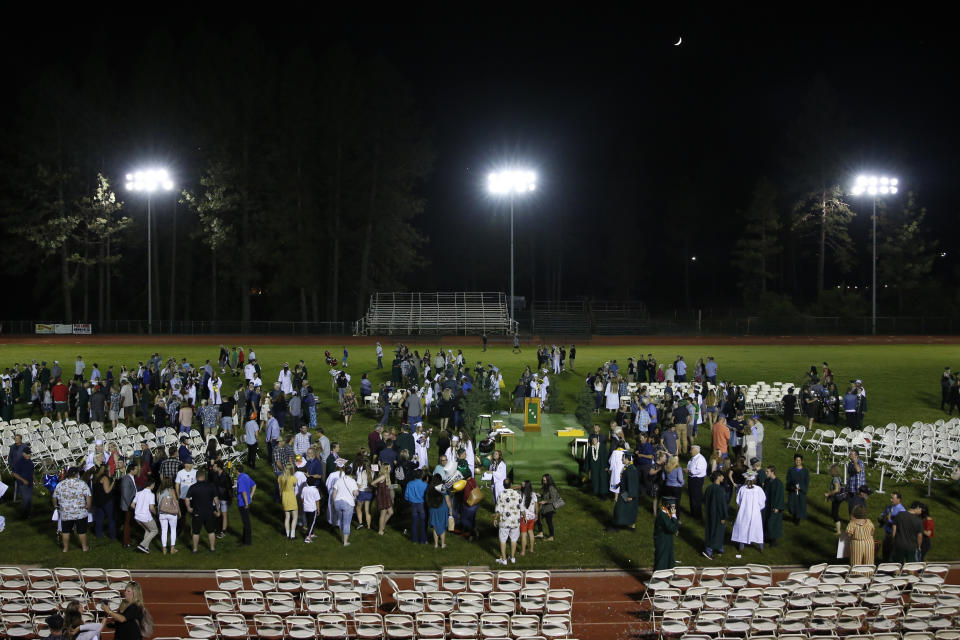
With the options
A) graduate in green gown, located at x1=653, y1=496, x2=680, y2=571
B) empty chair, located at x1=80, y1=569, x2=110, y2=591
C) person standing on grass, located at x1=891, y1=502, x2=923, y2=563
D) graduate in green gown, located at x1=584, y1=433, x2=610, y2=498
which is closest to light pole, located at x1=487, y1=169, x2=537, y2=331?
graduate in green gown, located at x1=584, y1=433, x2=610, y2=498

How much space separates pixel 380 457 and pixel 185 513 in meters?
3.66

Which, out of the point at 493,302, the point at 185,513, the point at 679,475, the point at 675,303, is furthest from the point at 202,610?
the point at 675,303

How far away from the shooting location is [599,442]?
16172 millimetres

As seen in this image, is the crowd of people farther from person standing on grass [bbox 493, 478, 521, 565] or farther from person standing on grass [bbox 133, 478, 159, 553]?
person standing on grass [bbox 133, 478, 159, 553]

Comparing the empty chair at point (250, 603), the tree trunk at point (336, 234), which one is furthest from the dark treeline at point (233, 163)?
the empty chair at point (250, 603)

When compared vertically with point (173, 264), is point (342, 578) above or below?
below

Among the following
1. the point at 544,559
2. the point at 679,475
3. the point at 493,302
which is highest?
the point at 493,302

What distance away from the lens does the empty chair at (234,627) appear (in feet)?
28.3

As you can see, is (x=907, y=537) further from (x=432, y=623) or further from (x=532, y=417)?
(x=532, y=417)

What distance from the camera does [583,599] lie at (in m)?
11.2

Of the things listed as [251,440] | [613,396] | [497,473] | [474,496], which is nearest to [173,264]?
[613,396]

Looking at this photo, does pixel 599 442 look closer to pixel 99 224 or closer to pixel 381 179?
pixel 381 179

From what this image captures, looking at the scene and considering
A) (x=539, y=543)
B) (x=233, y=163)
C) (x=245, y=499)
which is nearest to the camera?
(x=245, y=499)

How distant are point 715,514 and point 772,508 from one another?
4.25ft
